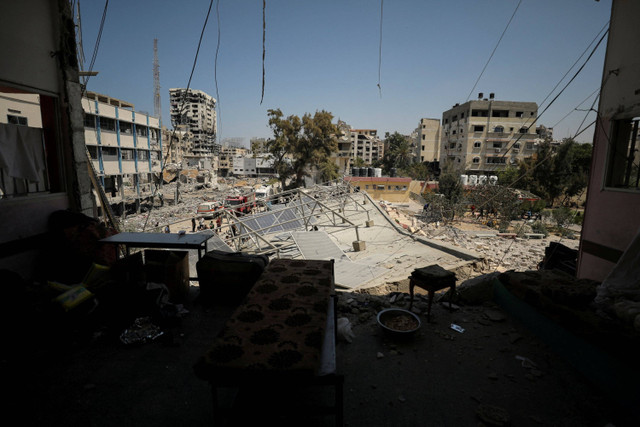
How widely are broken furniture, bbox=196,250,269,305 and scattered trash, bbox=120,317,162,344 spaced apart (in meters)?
0.98

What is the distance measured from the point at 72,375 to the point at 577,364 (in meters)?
5.92

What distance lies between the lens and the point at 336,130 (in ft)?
109

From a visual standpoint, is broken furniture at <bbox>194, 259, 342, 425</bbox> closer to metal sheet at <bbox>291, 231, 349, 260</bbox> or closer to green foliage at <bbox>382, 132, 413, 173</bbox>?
metal sheet at <bbox>291, 231, 349, 260</bbox>

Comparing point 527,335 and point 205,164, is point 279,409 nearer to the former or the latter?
point 527,335

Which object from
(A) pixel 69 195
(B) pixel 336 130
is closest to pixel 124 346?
(A) pixel 69 195

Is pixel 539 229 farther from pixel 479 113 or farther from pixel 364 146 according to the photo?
pixel 364 146

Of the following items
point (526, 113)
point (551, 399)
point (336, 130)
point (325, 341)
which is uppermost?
point (526, 113)

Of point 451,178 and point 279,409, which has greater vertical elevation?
point 451,178

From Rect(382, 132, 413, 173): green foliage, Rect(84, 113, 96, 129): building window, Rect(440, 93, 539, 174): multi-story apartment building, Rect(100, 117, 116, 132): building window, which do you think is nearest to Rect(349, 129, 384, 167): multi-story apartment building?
Rect(382, 132, 413, 173): green foliage

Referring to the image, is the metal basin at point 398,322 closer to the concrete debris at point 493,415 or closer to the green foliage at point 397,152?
the concrete debris at point 493,415

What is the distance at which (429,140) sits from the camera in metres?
60.2

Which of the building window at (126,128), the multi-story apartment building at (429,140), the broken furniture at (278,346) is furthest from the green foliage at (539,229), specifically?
the multi-story apartment building at (429,140)

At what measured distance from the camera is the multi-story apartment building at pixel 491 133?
148 ft

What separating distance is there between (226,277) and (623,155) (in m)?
7.77
